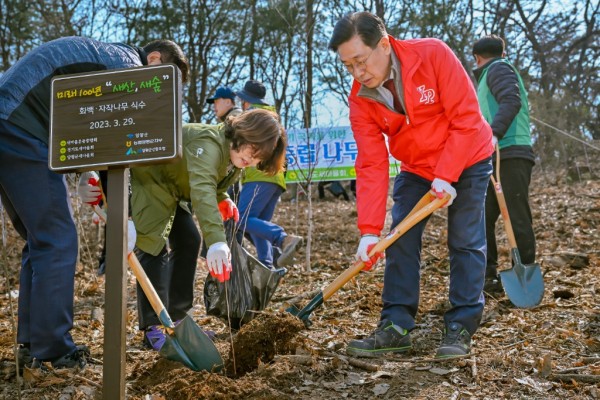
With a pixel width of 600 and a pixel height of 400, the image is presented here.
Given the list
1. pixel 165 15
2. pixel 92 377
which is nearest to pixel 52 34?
pixel 165 15

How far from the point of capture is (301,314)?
3203 mm

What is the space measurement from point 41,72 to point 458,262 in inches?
84.6

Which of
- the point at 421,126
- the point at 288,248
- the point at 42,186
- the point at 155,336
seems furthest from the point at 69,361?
the point at 288,248

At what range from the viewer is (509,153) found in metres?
4.45

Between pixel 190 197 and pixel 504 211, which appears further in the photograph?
pixel 504 211

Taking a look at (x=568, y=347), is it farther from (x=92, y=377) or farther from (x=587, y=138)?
(x=587, y=138)

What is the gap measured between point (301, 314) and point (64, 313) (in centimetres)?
121

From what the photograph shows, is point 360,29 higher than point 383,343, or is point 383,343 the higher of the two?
point 360,29

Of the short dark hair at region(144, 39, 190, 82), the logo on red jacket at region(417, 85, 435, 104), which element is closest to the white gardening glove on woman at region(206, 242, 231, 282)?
the short dark hair at region(144, 39, 190, 82)

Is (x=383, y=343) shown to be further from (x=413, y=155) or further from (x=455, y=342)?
(x=413, y=155)

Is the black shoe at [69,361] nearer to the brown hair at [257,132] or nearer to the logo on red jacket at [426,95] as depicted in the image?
the brown hair at [257,132]

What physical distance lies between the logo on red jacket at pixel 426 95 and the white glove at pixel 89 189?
5.36ft

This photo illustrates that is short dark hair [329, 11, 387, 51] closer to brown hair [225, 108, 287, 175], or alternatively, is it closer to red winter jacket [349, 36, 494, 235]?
red winter jacket [349, 36, 494, 235]

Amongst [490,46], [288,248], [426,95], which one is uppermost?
[490,46]
